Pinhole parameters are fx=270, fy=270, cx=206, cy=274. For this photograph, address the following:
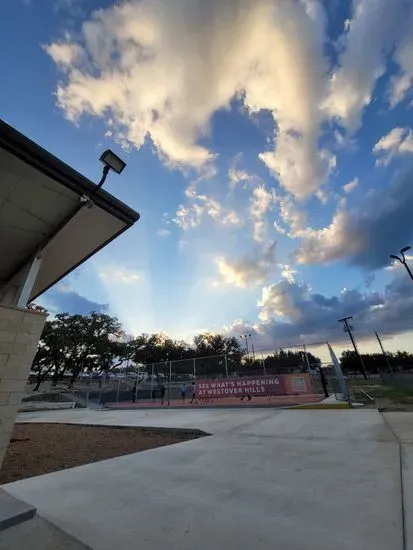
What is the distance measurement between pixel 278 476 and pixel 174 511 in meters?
1.76

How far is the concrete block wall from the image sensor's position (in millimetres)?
3271

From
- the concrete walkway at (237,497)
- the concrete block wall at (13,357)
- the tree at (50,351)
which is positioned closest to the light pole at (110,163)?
the concrete block wall at (13,357)

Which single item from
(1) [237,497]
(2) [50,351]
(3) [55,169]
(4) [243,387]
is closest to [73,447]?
(1) [237,497]

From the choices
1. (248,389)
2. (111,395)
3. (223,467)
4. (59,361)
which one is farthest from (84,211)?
(59,361)

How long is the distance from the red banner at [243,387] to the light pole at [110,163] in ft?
48.6

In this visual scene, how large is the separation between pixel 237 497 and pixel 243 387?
13387mm

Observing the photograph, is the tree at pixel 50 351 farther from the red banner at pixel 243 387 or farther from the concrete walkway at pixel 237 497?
the concrete walkway at pixel 237 497

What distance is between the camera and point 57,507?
10.1 feet

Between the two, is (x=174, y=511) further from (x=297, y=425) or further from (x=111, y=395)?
(x=111, y=395)

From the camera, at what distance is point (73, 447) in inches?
273

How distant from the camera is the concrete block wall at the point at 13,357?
129 inches

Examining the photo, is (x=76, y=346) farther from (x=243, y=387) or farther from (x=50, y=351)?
(x=243, y=387)

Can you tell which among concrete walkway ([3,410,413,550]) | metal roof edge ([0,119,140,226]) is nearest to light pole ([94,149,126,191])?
metal roof edge ([0,119,140,226])

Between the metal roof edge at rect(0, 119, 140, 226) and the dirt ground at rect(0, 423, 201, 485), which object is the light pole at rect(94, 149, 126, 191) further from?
the dirt ground at rect(0, 423, 201, 485)
